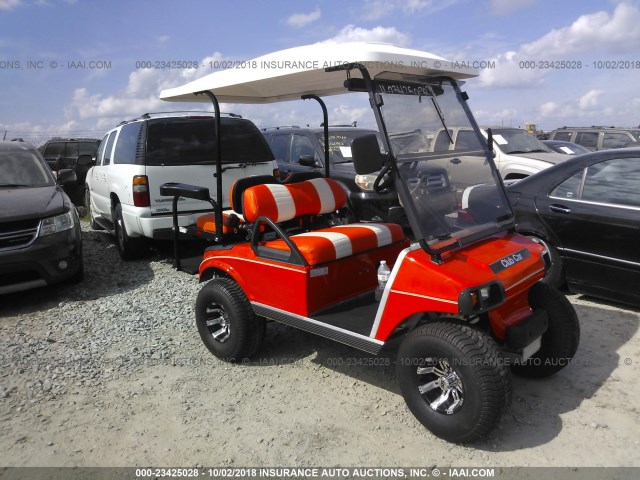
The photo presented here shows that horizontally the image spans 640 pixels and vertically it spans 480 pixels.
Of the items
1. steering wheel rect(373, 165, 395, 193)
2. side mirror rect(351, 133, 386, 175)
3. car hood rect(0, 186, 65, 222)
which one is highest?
side mirror rect(351, 133, 386, 175)

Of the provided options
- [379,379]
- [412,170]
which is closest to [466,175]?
[412,170]

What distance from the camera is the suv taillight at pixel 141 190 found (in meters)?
5.98

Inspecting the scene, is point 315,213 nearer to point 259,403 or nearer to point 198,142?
point 259,403

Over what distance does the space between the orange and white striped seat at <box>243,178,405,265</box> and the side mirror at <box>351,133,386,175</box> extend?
2.27 feet

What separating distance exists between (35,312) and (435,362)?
13.5 feet

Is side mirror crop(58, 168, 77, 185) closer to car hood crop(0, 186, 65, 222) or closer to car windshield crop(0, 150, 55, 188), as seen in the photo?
car windshield crop(0, 150, 55, 188)

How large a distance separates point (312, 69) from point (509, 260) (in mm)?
1684

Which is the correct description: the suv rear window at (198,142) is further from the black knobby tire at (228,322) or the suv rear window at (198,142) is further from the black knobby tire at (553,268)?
the black knobby tire at (553,268)

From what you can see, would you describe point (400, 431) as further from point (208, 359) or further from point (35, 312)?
point (35, 312)

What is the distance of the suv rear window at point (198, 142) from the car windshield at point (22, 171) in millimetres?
1299

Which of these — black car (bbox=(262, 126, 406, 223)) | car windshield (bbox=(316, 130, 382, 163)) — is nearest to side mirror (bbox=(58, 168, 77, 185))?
black car (bbox=(262, 126, 406, 223))

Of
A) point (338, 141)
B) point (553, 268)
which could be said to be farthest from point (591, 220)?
point (338, 141)

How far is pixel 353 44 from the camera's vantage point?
10.2 ft

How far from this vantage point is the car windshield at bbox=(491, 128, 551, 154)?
9.13 m
